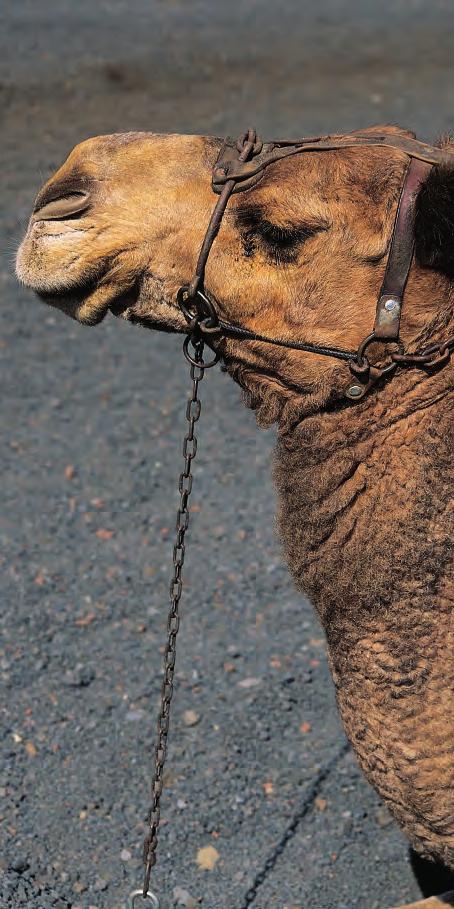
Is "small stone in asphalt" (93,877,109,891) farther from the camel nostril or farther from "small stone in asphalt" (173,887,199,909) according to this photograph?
the camel nostril

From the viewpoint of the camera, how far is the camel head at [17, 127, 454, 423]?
8.54ft

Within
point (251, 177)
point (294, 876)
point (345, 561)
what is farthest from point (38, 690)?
point (251, 177)

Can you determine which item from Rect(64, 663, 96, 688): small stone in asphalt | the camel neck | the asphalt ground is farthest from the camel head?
Rect(64, 663, 96, 688): small stone in asphalt

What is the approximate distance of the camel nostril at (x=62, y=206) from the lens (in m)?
2.71

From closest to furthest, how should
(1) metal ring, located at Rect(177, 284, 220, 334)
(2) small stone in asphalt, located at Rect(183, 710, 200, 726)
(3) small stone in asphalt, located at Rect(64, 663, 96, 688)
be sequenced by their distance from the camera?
(1) metal ring, located at Rect(177, 284, 220, 334) < (2) small stone in asphalt, located at Rect(183, 710, 200, 726) < (3) small stone in asphalt, located at Rect(64, 663, 96, 688)

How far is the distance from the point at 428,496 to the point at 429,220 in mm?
653

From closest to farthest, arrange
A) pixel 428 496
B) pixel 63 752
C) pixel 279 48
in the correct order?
pixel 428 496
pixel 63 752
pixel 279 48

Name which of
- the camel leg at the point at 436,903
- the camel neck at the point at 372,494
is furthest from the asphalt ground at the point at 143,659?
the camel neck at the point at 372,494

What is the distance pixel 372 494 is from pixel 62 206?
106 centimetres

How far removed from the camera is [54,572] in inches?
216

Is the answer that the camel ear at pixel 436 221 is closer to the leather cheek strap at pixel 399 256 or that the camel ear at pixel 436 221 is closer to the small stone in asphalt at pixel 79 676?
the leather cheek strap at pixel 399 256

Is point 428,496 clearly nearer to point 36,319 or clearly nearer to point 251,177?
point 251,177

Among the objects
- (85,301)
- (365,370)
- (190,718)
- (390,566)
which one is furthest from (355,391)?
(190,718)

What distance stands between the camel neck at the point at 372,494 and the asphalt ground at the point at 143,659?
1411 mm
